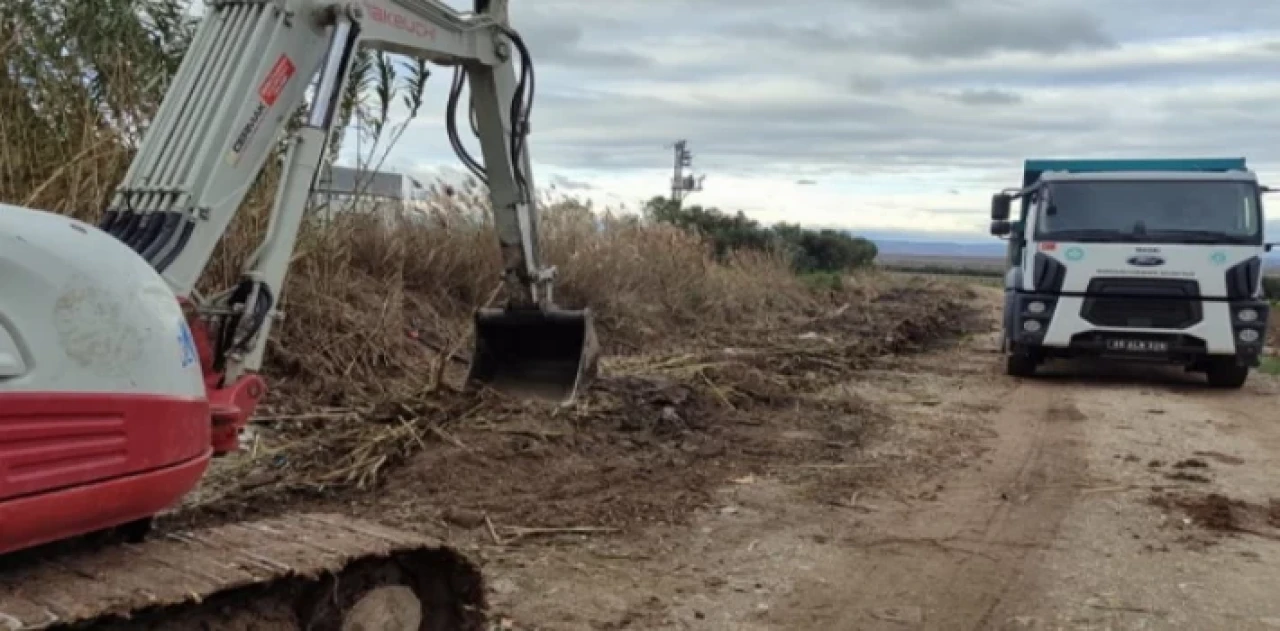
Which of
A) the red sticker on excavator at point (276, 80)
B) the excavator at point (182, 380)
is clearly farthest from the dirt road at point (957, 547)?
the red sticker on excavator at point (276, 80)

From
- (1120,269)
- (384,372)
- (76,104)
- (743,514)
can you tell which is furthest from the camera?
(1120,269)

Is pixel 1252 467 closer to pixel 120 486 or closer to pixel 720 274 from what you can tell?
pixel 120 486

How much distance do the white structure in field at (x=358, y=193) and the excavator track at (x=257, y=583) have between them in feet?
19.9

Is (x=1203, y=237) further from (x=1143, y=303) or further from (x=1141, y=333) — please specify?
(x=1141, y=333)

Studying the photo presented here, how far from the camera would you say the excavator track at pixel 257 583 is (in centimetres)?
294

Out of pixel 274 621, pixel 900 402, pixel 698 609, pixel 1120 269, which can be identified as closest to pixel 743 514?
pixel 698 609

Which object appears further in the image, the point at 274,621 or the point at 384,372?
the point at 384,372

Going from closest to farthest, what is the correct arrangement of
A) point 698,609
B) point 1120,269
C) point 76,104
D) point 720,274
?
point 698,609 < point 76,104 < point 1120,269 < point 720,274

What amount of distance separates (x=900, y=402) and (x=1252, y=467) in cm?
322

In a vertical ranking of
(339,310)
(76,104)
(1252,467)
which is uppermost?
(76,104)

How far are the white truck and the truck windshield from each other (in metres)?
0.01

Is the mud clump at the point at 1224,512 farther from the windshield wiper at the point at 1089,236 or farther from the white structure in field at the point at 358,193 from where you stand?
the white structure in field at the point at 358,193

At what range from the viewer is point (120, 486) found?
10.2 ft

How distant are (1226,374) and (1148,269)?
1.67 metres
